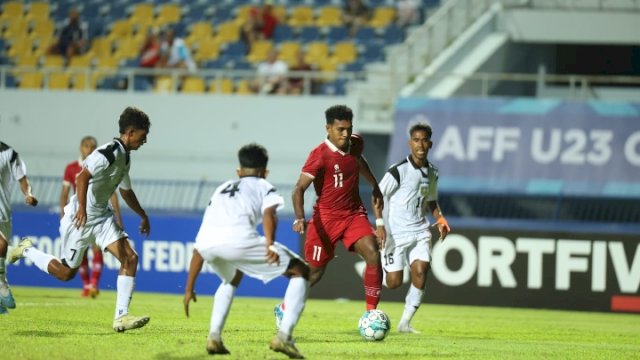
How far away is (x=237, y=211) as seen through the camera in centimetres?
1062

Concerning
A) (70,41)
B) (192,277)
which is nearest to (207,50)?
(70,41)

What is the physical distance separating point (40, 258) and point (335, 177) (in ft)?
10.7

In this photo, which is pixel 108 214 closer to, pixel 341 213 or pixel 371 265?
pixel 341 213

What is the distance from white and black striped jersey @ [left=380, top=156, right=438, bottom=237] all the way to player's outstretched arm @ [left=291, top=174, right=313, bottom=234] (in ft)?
5.92

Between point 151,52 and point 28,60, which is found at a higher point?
point 151,52

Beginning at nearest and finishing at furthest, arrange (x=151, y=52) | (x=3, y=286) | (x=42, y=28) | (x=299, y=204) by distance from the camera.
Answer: (x=299, y=204)
(x=3, y=286)
(x=151, y=52)
(x=42, y=28)

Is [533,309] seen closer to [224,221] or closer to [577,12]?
[577,12]

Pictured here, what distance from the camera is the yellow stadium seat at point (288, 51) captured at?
2847 centimetres

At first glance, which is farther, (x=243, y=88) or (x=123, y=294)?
(x=243, y=88)

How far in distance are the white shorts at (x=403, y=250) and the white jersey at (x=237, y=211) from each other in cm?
434

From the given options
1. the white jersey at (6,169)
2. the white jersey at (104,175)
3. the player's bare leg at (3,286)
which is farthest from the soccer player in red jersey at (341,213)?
the white jersey at (6,169)

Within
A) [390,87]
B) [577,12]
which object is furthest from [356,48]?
[577,12]

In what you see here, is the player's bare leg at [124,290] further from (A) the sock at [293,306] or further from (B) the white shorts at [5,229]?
(A) the sock at [293,306]

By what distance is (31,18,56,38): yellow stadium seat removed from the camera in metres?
31.1
